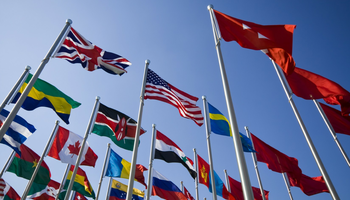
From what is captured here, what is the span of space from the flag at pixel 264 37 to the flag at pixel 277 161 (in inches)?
347

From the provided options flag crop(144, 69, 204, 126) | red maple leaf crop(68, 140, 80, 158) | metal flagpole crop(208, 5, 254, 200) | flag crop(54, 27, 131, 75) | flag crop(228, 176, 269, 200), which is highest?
flag crop(54, 27, 131, 75)

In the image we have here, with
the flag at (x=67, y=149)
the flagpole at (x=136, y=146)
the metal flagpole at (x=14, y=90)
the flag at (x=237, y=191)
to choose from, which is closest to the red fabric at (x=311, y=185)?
the flag at (x=237, y=191)

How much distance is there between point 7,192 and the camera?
1639 centimetres

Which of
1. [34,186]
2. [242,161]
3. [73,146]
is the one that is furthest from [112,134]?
[242,161]

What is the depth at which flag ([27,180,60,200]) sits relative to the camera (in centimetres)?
1673

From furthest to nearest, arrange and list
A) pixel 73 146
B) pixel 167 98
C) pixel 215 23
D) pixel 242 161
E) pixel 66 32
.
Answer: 1. pixel 73 146
2. pixel 167 98
3. pixel 66 32
4. pixel 215 23
5. pixel 242 161

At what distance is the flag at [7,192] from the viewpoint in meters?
15.8

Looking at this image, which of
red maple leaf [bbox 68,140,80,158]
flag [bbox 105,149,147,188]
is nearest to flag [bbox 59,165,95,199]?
flag [bbox 105,149,147,188]

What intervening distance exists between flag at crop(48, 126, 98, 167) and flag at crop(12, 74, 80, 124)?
338cm

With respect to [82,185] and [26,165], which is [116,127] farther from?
[82,185]

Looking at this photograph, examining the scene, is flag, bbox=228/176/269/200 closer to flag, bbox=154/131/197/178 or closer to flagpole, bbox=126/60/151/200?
flag, bbox=154/131/197/178

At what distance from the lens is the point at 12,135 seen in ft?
38.9

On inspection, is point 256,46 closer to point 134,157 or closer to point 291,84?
point 291,84

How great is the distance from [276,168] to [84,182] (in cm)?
1509
